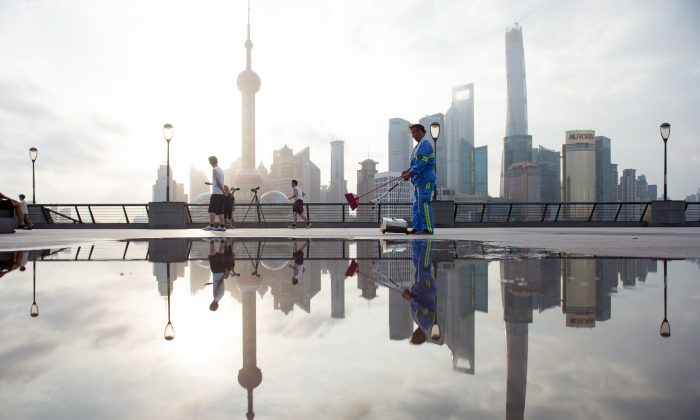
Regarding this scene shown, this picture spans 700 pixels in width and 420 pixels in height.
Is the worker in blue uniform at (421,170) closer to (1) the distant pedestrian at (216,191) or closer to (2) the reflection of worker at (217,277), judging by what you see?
(1) the distant pedestrian at (216,191)

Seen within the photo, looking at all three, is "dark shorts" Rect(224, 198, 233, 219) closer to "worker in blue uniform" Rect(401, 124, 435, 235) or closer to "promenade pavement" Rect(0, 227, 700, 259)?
"promenade pavement" Rect(0, 227, 700, 259)

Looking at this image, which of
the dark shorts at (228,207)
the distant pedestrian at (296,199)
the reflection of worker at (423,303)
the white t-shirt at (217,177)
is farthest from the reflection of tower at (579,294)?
the distant pedestrian at (296,199)

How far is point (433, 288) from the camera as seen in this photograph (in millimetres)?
3098

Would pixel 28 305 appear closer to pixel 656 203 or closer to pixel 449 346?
pixel 449 346

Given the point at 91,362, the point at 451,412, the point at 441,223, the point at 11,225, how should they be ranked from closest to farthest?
the point at 451,412 < the point at 91,362 < the point at 11,225 < the point at 441,223

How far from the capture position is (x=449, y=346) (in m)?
1.71

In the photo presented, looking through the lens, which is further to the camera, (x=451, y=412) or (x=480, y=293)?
(x=480, y=293)

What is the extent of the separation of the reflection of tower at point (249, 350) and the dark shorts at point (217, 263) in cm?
125

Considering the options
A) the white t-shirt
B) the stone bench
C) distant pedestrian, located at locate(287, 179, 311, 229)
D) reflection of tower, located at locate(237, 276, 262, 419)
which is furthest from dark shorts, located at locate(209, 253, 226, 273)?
distant pedestrian, located at locate(287, 179, 311, 229)

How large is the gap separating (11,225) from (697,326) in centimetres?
1620

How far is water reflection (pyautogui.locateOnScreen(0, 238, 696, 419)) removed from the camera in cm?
175

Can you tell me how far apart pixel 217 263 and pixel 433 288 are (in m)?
2.58

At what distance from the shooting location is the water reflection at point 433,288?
1.75 metres

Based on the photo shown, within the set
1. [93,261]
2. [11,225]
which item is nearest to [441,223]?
[11,225]
